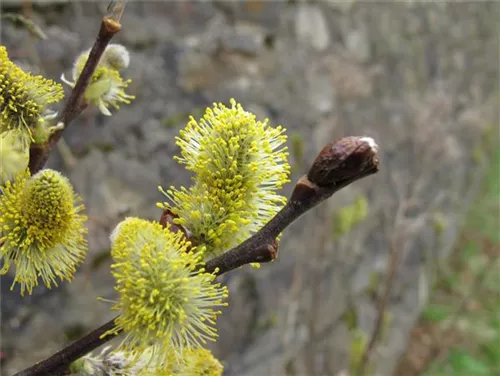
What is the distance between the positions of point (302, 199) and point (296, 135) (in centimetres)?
157

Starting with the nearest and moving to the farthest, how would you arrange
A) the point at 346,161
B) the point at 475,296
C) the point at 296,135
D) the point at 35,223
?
the point at 346,161 < the point at 35,223 < the point at 296,135 < the point at 475,296

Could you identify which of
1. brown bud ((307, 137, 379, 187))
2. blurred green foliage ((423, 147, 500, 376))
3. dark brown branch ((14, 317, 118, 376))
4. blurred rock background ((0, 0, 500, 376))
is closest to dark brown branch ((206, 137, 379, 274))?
brown bud ((307, 137, 379, 187))

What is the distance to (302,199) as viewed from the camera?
0.48 metres

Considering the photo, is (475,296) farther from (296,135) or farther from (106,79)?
(106,79)

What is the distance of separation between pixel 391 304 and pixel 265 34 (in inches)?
72.2

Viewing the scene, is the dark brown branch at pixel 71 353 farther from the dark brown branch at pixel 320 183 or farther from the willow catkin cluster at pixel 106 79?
the willow catkin cluster at pixel 106 79

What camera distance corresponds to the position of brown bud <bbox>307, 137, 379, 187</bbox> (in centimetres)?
44

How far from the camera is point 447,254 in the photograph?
3838mm

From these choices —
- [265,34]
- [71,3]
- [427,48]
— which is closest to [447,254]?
[427,48]

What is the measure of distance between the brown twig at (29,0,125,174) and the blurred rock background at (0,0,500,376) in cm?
45

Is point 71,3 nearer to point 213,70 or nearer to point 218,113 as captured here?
point 213,70

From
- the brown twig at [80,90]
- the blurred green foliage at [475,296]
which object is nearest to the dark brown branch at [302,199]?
the brown twig at [80,90]

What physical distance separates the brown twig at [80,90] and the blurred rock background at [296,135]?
0.45 metres

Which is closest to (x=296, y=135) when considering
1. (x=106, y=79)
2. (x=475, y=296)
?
(x=106, y=79)
